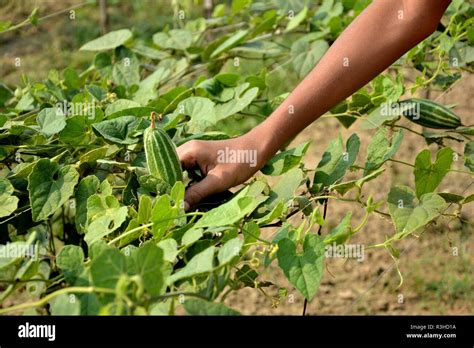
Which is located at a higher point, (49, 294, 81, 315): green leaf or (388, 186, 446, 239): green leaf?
(388, 186, 446, 239): green leaf

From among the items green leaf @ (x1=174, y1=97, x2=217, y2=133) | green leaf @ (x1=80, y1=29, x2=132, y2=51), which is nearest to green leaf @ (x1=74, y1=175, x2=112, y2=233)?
green leaf @ (x1=174, y1=97, x2=217, y2=133)

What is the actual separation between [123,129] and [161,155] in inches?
5.8

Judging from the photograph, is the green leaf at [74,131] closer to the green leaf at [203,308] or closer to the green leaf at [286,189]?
the green leaf at [286,189]

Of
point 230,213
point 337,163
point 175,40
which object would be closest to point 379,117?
point 337,163

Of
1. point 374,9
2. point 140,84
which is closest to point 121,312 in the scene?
point 374,9

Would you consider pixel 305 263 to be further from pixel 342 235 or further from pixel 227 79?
pixel 227 79

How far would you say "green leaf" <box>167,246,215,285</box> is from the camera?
911 millimetres

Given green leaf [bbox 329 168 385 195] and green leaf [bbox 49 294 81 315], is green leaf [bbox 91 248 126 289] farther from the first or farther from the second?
green leaf [bbox 329 168 385 195]

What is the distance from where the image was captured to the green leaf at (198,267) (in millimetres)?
911

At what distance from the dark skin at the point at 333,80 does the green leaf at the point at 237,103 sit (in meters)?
0.27

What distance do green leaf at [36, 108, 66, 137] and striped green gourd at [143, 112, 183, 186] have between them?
0.59 ft

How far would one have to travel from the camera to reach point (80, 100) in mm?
1496

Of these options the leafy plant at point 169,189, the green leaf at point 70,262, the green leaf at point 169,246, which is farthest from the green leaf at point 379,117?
the green leaf at point 70,262
